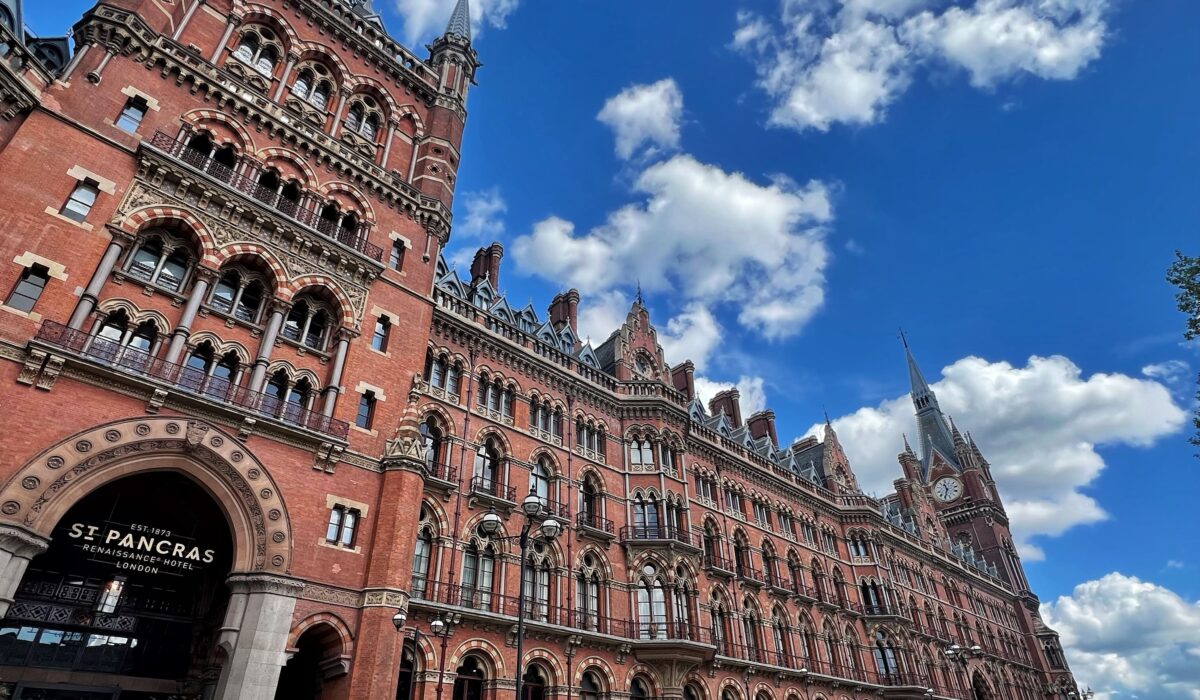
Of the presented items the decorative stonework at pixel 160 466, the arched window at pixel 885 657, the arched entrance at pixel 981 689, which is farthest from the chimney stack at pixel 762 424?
the decorative stonework at pixel 160 466

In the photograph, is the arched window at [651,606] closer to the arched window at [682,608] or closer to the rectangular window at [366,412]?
the arched window at [682,608]

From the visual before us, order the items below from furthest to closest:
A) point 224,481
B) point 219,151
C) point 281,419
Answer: point 219,151, point 281,419, point 224,481

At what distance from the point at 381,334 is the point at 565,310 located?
15787mm

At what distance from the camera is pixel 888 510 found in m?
58.5

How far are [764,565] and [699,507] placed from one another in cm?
682

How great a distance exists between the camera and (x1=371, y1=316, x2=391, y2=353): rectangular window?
76.2ft

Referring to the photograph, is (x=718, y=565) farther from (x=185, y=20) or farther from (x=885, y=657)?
(x=185, y=20)

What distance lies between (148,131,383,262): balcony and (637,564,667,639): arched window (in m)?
18.3

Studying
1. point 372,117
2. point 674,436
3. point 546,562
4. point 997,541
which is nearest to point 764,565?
point 674,436

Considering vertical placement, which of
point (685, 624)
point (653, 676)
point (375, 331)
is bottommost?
point (653, 676)

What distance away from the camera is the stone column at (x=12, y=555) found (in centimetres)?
1365

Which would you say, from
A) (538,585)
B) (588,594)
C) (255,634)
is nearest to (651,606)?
(588,594)

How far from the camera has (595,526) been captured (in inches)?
1166

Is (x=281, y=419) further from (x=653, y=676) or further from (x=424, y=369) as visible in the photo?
(x=653, y=676)
